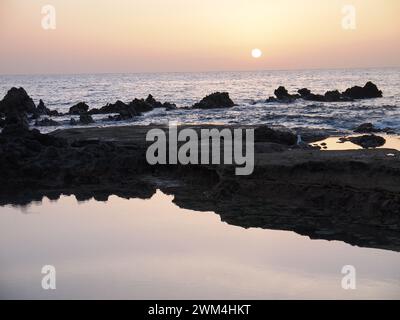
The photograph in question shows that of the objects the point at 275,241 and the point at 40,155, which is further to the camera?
the point at 40,155

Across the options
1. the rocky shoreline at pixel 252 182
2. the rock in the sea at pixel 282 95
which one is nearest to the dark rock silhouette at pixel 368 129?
the rocky shoreline at pixel 252 182

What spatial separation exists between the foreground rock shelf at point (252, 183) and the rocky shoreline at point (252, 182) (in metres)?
0.03

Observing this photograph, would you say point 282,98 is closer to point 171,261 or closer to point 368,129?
point 368,129

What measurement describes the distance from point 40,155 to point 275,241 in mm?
11814

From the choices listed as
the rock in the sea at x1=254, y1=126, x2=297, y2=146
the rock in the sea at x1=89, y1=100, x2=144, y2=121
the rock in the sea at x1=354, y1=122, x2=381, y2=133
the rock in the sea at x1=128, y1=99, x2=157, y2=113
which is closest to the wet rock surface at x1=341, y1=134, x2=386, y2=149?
the rock in the sea at x1=254, y1=126, x2=297, y2=146

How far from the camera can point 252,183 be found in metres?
17.5

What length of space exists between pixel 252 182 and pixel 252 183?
0.07 metres

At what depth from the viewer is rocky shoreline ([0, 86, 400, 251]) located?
14703 mm

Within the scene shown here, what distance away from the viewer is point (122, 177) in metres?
20.7

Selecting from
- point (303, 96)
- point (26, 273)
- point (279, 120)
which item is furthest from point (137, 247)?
point (303, 96)

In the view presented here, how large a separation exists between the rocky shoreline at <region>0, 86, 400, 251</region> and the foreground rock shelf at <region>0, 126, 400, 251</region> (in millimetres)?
28

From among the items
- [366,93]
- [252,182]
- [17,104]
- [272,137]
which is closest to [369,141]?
[272,137]
